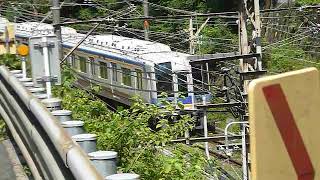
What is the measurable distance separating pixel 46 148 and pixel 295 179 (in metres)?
2.36

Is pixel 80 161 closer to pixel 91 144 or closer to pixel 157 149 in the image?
pixel 91 144

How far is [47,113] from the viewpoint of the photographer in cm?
375

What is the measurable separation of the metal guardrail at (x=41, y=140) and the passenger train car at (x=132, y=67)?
42.6ft

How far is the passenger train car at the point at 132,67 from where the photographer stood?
20.6 m

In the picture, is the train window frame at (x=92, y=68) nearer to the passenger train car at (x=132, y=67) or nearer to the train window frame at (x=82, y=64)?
the passenger train car at (x=132, y=67)

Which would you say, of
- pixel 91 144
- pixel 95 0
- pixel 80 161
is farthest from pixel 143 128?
pixel 95 0

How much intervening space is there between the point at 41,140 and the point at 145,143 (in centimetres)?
129

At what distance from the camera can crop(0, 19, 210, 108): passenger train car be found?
20609mm

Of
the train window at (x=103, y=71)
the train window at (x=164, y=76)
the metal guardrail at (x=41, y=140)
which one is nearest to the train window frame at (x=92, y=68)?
the train window at (x=103, y=71)

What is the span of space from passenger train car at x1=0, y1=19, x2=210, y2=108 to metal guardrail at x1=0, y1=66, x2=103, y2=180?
1297 centimetres

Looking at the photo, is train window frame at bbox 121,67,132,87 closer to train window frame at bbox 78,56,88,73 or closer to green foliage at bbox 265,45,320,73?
train window frame at bbox 78,56,88,73

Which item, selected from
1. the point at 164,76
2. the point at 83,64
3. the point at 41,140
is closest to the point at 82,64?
the point at 83,64

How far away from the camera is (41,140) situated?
3.95 metres

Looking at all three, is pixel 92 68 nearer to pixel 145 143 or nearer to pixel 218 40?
pixel 218 40
